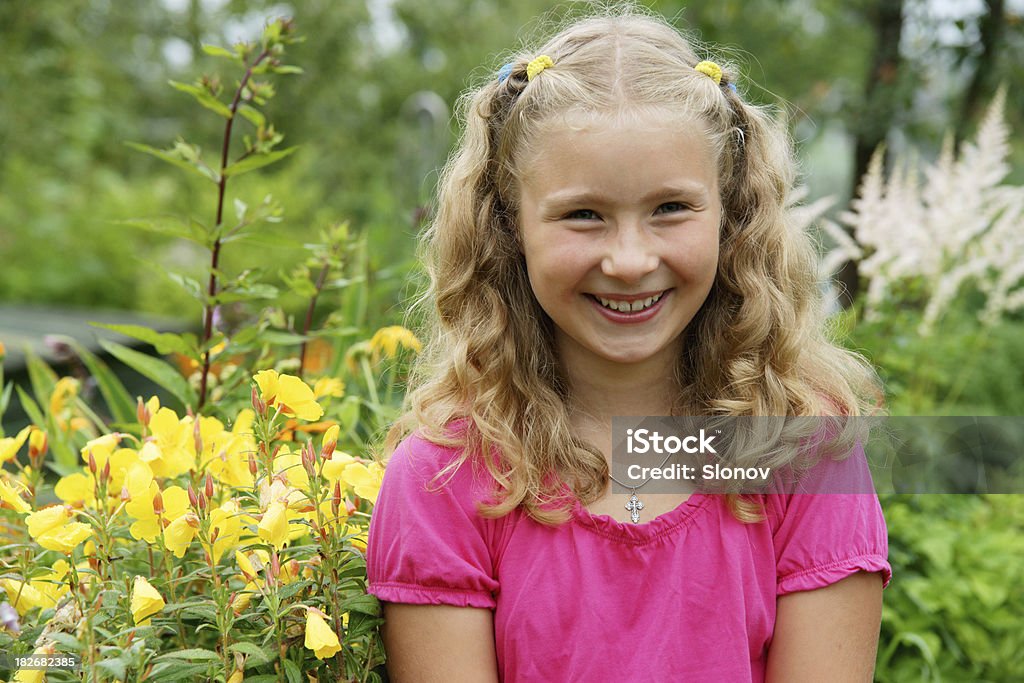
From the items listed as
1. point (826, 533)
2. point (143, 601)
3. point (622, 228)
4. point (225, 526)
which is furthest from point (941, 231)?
point (143, 601)

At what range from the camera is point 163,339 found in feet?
6.61

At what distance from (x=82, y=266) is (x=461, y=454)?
6488mm

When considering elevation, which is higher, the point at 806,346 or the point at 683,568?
the point at 806,346

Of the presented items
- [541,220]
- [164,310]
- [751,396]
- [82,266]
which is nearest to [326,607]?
[541,220]

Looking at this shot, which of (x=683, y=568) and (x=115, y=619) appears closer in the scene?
(x=115, y=619)

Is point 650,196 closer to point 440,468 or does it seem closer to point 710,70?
point 710,70

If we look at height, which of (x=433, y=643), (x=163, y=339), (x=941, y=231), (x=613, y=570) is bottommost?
(x=433, y=643)

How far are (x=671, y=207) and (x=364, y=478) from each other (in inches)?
24.1

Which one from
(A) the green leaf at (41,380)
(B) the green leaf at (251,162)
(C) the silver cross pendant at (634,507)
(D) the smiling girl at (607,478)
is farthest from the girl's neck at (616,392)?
(A) the green leaf at (41,380)

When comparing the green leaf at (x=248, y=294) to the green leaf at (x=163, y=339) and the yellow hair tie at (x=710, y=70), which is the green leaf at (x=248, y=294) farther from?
the yellow hair tie at (x=710, y=70)

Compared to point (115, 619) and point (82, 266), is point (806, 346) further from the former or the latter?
point (82, 266)

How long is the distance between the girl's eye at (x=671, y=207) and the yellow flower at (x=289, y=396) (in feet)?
1.91

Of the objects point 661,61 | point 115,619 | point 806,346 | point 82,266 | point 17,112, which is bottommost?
point 115,619

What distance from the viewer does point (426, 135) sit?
505cm
